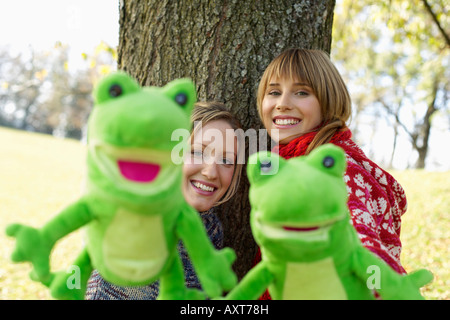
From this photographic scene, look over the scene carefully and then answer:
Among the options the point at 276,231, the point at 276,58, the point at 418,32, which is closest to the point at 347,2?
the point at 418,32

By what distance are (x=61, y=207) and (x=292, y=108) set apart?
9727 mm

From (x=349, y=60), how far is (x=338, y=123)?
18.3 meters

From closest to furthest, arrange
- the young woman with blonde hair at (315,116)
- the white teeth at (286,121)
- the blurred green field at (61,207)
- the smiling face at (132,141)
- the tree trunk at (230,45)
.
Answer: the smiling face at (132,141) < the young woman with blonde hair at (315,116) < the white teeth at (286,121) < the tree trunk at (230,45) < the blurred green field at (61,207)

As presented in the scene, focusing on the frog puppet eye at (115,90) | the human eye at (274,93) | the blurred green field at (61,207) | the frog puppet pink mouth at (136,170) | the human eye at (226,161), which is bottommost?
the blurred green field at (61,207)

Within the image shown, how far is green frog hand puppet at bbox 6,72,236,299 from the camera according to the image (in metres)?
0.93

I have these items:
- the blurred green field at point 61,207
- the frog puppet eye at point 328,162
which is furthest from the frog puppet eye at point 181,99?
the blurred green field at point 61,207

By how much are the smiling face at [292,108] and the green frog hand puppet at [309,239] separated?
41.9 inches

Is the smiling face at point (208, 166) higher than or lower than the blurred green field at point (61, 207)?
higher

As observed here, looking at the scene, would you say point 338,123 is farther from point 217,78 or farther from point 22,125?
point 22,125

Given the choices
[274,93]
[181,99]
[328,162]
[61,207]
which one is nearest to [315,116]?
[274,93]

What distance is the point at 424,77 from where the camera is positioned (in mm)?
17391

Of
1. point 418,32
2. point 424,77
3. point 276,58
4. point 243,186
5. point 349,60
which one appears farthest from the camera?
point 349,60

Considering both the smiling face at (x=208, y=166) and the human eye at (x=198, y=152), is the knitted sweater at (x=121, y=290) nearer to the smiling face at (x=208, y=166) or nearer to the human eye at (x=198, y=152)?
the smiling face at (x=208, y=166)

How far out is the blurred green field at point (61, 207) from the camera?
5066mm
